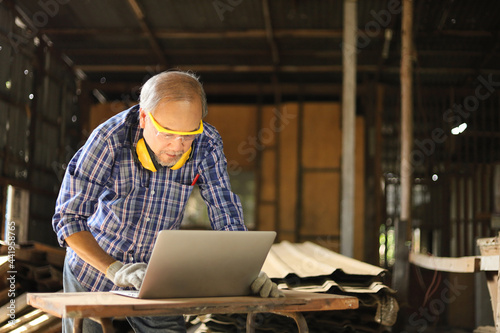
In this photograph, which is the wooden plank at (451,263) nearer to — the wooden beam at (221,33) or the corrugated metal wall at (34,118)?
the wooden beam at (221,33)

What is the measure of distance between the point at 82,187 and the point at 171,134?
38 cm

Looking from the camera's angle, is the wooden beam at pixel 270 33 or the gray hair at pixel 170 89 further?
the wooden beam at pixel 270 33

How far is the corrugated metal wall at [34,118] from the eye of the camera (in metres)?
8.16

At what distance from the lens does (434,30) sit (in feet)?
29.0

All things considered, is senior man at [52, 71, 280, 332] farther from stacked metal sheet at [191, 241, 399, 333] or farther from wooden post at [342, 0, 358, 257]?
wooden post at [342, 0, 358, 257]

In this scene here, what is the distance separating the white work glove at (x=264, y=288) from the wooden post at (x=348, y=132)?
19.1 ft

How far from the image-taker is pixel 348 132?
8016mm

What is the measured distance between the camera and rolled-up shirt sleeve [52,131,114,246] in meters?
2.19

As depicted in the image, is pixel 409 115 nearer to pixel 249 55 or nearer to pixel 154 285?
pixel 249 55

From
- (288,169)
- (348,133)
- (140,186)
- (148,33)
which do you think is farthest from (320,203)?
(140,186)

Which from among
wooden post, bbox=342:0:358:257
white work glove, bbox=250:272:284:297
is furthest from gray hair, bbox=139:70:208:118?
wooden post, bbox=342:0:358:257

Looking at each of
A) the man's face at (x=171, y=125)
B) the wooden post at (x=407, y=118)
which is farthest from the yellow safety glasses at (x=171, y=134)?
the wooden post at (x=407, y=118)

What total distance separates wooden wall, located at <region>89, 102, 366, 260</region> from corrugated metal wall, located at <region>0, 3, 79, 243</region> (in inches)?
104

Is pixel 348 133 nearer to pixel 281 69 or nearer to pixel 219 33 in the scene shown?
pixel 219 33
